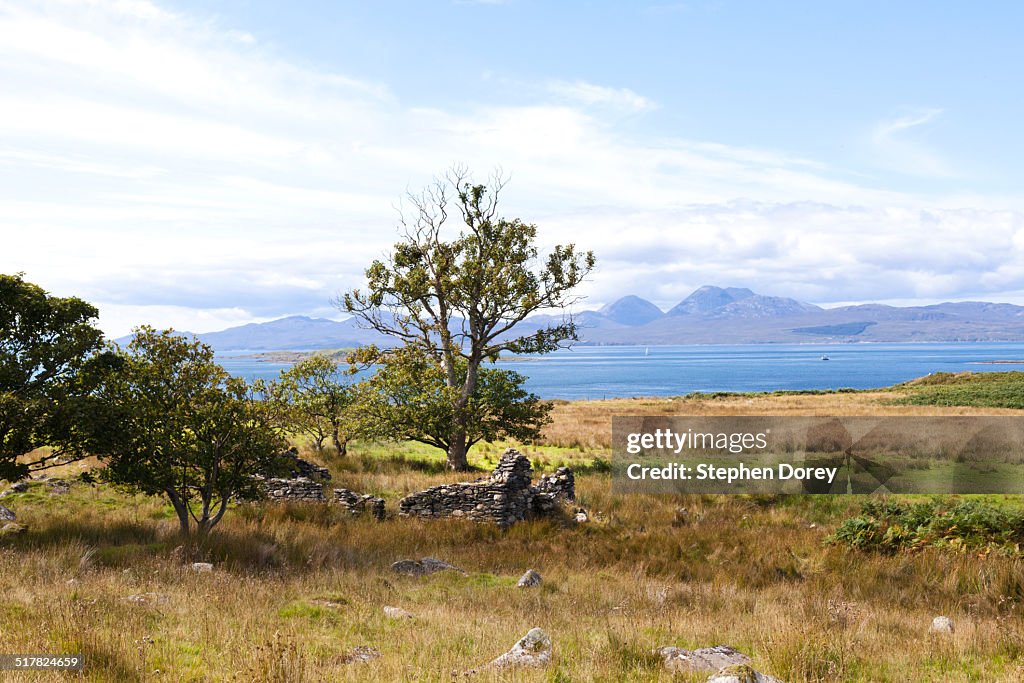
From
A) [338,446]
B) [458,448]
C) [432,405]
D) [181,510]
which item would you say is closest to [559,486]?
[458,448]

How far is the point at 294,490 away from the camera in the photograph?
21.6 meters

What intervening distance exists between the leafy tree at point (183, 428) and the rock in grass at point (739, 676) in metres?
11.9

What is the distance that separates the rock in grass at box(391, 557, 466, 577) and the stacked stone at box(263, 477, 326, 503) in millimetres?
7859

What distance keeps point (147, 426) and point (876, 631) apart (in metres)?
15.5

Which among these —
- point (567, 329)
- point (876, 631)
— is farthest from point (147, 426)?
point (567, 329)

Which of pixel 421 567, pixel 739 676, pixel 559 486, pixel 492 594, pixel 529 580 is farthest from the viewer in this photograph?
pixel 559 486

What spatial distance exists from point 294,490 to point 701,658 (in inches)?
651

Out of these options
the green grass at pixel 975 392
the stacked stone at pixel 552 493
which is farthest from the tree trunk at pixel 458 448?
the green grass at pixel 975 392

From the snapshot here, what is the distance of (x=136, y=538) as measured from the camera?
1589cm

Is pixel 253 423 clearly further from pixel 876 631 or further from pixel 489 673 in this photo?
pixel 876 631

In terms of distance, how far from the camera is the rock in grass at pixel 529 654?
7.66 metres

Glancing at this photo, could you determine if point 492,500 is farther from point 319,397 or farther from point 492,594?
point 319,397

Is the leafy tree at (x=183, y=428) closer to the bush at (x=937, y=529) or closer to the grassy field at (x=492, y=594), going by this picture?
the grassy field at (x=492, y=594)

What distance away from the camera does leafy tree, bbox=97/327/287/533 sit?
1525 cm
